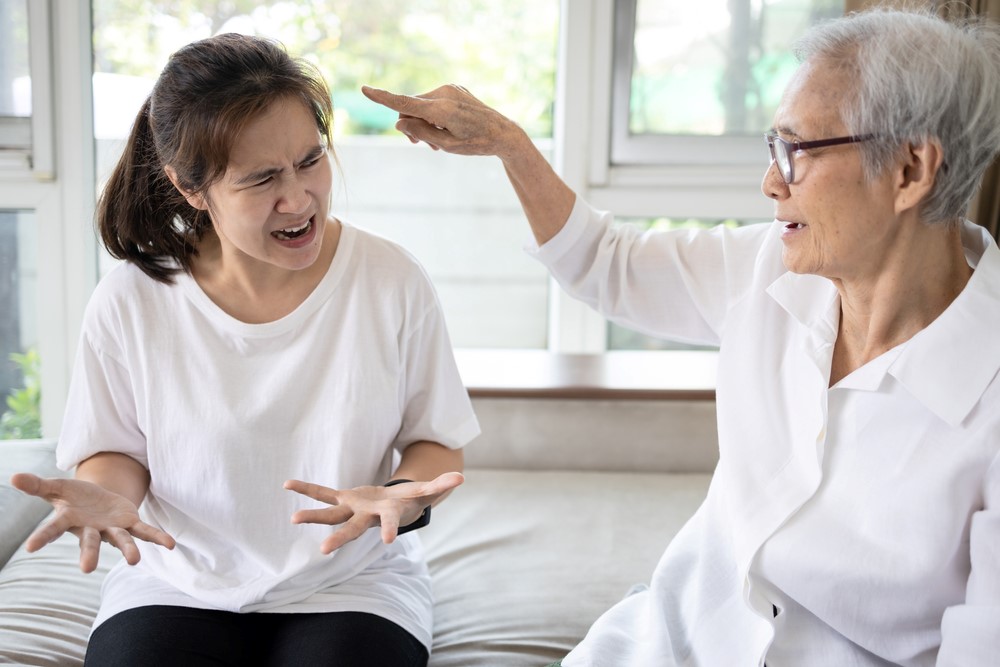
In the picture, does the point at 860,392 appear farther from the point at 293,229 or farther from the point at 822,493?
the point at 293,229

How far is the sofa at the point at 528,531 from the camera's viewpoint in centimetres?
162

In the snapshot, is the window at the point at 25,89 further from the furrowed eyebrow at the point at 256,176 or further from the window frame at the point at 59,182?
the furrowed eyebrow at the point at 256,176

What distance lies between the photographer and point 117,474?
1.48m

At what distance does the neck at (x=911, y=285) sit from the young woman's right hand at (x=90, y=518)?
37.5 inches

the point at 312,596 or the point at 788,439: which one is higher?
the point at 788,439

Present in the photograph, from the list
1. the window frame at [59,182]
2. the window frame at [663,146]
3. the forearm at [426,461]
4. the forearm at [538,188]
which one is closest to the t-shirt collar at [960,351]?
the forearm at [538,188]

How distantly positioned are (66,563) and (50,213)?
1658 mm

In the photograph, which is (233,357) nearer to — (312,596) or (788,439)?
(312,596)

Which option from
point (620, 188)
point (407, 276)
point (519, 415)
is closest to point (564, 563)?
point (519, 415)

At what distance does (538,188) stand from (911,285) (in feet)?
1.91

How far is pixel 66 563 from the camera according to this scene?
1.83m

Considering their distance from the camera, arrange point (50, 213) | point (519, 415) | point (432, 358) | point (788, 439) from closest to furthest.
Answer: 1. point (788, 439)
2. point (432, 358)
3. point (519, 415)
4. point (50, 213)

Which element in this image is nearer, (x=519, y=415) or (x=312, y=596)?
(x=312, y=596)

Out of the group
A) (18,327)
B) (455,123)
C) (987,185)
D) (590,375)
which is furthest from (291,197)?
(18,327)
